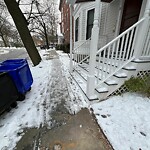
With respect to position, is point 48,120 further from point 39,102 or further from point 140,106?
point 140,106

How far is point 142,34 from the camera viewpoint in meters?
2.46

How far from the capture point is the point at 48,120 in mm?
2324

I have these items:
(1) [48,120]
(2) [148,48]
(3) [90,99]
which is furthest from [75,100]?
(2) [148,48]

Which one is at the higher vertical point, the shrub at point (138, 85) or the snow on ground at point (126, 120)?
the shrub at point (138, 85)

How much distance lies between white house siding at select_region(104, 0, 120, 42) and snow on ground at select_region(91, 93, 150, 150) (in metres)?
3.46

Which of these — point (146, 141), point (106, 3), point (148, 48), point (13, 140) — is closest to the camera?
point (146, 141)

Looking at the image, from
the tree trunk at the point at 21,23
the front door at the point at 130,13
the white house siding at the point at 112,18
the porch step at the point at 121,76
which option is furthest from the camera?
the tree trunk at the point at 21,23

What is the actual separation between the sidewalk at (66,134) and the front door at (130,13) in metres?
3.87

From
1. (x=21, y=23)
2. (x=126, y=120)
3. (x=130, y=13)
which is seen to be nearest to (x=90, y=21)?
(x=130, y=13)

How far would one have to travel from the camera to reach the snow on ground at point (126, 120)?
1747 mm

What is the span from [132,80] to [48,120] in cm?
227

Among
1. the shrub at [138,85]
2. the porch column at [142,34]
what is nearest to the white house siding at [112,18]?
the porch column at [142,34]

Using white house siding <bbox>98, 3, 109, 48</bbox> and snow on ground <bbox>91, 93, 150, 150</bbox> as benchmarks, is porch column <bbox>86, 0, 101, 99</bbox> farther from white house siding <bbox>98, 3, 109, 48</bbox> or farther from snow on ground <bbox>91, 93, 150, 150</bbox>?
white house siding <bbox>98, 3, 109, 48</bbox>

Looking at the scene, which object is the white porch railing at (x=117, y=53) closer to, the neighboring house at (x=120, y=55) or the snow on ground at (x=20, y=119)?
the neighboring house at (x=120, y=55)
